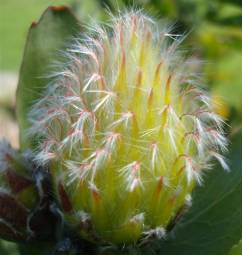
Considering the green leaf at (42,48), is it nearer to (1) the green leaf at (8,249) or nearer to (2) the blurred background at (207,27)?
(2) the blurred background at (207,27)

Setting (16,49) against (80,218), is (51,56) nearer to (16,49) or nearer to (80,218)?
(80,218)

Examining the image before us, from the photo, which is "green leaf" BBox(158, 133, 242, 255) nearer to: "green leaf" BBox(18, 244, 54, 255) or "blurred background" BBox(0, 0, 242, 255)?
"blurred background" BBox(0, 0, 242, 255)

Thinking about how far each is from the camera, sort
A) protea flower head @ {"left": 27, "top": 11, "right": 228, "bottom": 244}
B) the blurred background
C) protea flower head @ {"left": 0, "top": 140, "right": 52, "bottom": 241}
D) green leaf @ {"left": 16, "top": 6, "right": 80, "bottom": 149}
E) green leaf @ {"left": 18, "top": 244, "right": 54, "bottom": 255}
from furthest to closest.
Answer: the blurred background, green leaf @ {"left": 16, "top": 6, "right": 80, "bottom": 149}, green leaf @ {"left": 18, "top": 244, "right": 54, "bottom": 255}, protea flower head @ {"left": 0, "top": 140, "right": 52, "bottom": 241}, protea flower head @ {"left": 27, "top": 11, "right": 228, "bottom": 244}

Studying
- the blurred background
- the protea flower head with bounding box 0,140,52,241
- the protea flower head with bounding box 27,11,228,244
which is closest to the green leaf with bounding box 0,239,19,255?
the blurred background

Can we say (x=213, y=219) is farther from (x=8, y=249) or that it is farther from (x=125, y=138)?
(x=8, y=249)

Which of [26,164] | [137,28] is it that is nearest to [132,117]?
[137,28]

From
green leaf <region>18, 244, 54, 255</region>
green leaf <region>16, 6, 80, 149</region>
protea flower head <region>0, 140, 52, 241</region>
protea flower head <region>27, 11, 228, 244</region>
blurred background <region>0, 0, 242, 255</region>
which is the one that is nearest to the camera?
protea flower head <region>27, 11, 228, 244</region>
